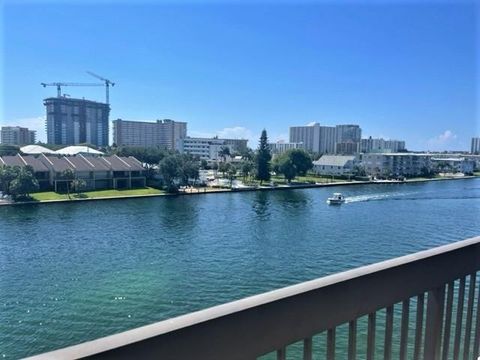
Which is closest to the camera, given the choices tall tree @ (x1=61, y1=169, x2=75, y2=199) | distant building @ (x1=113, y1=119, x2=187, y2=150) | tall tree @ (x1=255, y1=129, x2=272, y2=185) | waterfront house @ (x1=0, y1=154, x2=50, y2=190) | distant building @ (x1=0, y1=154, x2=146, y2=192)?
waterfront house @ (x1=0, y1=154, x2=50, y2=190)

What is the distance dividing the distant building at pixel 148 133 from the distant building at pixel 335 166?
3874 cm

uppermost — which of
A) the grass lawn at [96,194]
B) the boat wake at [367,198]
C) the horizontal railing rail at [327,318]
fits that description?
the horizontal railing rail at [327,318]

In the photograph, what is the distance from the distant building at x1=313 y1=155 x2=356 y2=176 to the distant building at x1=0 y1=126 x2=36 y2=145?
41.5m

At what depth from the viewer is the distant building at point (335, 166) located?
168 ft

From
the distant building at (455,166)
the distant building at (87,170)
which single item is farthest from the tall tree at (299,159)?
the distant building at (455,166)

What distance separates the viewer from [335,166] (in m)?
51.8

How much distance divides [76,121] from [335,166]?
154ft

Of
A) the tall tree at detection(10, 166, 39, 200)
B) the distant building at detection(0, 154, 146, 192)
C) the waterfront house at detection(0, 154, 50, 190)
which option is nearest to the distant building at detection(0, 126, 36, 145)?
the distant building at detection(0, 154, 146, 192)

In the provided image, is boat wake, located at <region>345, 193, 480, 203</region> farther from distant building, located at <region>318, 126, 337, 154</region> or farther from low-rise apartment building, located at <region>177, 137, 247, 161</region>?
distant building, located at <region>318, 126, 337, 154</region>

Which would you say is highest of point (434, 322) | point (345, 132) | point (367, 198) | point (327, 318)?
point (345, 132)

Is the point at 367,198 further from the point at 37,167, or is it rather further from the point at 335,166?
the point at 37,167

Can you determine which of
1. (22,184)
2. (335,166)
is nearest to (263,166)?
(335,166)

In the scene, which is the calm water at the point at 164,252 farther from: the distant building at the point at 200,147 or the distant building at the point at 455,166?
the distant building at the point at 200,147

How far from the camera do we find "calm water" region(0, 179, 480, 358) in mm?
9578
